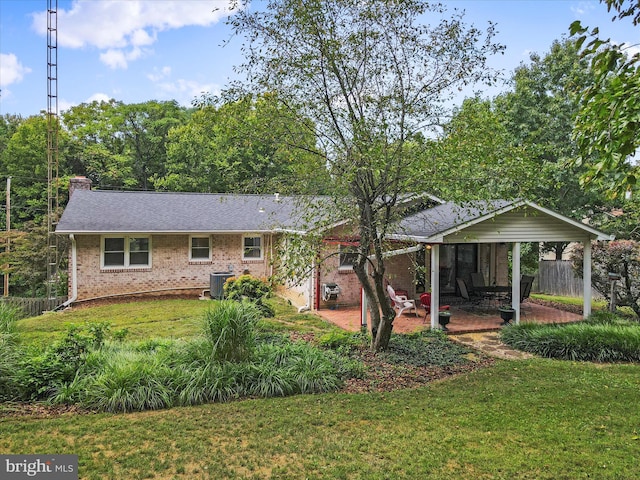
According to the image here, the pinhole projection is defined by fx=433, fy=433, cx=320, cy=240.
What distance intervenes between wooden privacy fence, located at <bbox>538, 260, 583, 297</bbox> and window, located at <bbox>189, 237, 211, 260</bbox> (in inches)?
587

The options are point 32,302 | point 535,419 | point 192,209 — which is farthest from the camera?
point 192,209

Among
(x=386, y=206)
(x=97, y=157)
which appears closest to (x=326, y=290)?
(x=386, y=206)

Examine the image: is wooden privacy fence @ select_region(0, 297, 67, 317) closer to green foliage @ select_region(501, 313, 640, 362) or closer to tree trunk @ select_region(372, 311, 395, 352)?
tree trunk @ select_region(372, 311, 395, 352)

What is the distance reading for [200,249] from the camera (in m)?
17.5

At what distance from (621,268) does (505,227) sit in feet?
14.9

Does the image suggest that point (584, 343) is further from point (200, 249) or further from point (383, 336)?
point (200, 249)

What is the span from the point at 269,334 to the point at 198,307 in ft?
18.8

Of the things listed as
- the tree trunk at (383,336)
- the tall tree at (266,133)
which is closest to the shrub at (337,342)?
the tree trunk at (383,336)

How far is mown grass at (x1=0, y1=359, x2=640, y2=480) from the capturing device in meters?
4.18

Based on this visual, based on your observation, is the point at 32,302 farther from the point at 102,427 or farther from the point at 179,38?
the point at 102,427

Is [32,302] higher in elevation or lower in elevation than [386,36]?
lower

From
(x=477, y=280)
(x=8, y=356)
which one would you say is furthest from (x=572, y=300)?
(x=8, y=356)

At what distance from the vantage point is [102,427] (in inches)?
201

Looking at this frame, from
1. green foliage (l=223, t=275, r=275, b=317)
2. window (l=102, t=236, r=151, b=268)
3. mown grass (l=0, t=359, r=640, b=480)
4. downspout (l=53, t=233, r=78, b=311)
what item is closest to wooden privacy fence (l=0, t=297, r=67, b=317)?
downspout (l=53, t=233, r=78, b=311)
